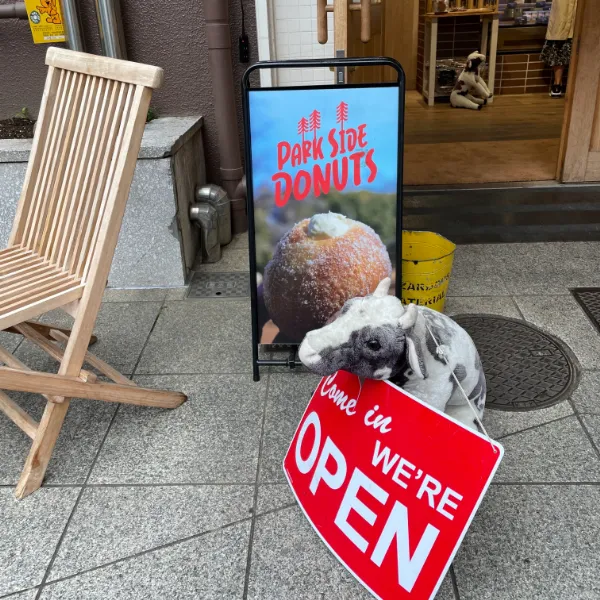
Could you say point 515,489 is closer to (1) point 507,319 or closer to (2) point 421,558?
(2) point 421,558

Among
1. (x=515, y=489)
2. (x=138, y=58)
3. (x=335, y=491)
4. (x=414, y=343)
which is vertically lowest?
(x=515, y=489)

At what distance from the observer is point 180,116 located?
4.43 m

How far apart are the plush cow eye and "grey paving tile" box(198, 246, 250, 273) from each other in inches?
91.5

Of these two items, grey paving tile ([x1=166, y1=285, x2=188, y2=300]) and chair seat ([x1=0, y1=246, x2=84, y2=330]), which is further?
grey paving tile ([x1=166, y1=285, x2=188, y2=300])

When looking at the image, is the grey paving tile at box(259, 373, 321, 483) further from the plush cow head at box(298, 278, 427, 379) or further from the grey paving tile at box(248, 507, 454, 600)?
the plush cow head at box(298, 278, 427, 379)

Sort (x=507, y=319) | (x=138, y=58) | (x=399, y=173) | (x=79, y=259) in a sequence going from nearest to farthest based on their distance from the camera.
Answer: (x=79, y=259) → (x=399, y=173) → (x=507, y=319) → (x=138, y=58)

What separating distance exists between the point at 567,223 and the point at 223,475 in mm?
3397

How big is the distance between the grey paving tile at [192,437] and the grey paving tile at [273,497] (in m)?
0.08

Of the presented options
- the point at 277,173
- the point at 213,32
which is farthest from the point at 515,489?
the point at 213,32

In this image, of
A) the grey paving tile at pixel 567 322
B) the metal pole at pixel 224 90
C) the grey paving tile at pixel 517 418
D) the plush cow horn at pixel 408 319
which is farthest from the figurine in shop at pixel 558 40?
the plush cow horn at pixel 408 319

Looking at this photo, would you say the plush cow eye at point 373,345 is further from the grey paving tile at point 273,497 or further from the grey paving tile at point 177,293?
the grey paving tile at point 177,293

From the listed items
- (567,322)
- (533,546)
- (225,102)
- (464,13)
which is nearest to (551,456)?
(533,546)

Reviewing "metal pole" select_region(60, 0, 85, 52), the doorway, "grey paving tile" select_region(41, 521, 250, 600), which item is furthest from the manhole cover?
"metal pole" select_region(60, 0, 85, 52)

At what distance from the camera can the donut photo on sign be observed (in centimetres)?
254
